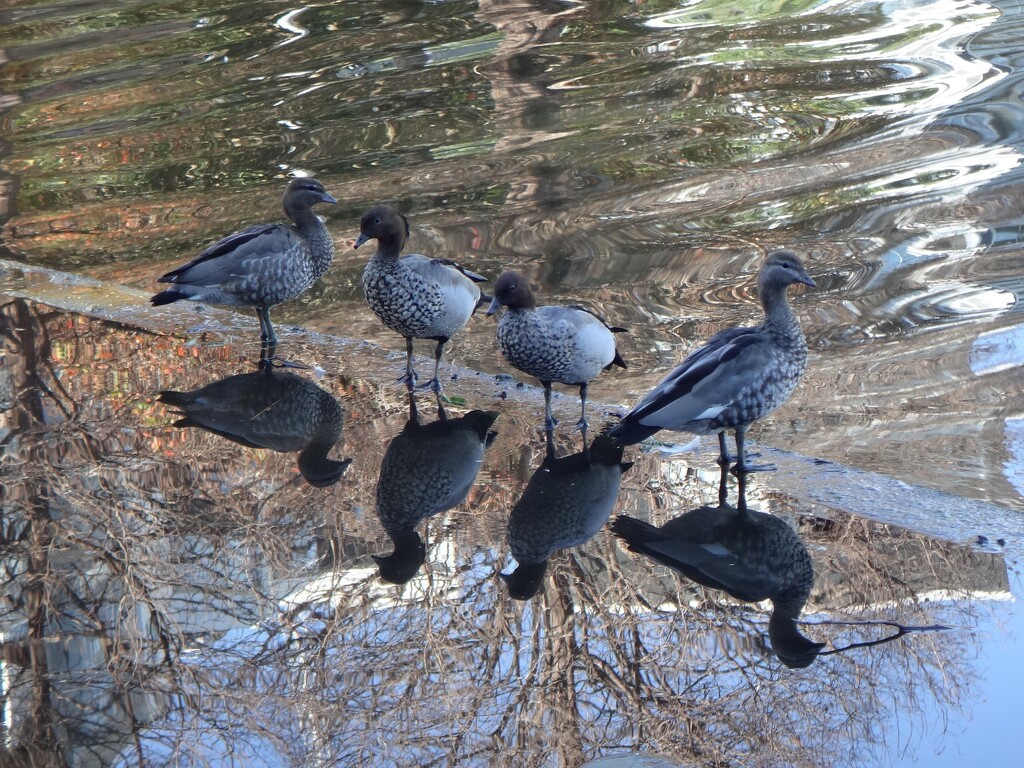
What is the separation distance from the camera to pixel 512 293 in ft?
19.5

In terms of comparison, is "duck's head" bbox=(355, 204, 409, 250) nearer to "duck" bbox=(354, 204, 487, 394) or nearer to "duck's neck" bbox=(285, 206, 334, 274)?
"duck" bbox=(354, 204, 487, 394)

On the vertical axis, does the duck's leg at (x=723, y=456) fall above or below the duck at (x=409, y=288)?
A: below

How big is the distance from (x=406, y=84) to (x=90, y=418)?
8.27m

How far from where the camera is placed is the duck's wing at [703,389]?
17.6ft

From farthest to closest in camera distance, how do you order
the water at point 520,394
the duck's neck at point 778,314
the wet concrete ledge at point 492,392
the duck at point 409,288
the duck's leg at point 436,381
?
the duck's leg at point 436,381 < the duck at point 409,288 < the duck's neck at point 778,314 < the wet concrete ledge at point 492,392 < the water at point 520,394

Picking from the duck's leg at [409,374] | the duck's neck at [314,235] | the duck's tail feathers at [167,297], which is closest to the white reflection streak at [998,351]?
the duck's leg at [409,374]

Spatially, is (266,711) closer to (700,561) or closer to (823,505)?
(700,561)

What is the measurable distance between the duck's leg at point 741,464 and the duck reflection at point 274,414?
6.06ft

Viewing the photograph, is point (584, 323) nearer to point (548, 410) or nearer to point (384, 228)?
point (548, 410)

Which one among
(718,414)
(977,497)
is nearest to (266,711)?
(718,414)

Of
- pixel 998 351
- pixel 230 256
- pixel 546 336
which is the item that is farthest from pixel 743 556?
pixel 230 256

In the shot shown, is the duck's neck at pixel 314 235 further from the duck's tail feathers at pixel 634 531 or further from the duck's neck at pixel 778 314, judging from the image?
the duck's tail feathers at pixel 634 531

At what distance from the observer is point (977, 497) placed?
544cm

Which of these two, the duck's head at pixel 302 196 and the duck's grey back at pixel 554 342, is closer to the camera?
the duck's grey back at pixel 554 342
